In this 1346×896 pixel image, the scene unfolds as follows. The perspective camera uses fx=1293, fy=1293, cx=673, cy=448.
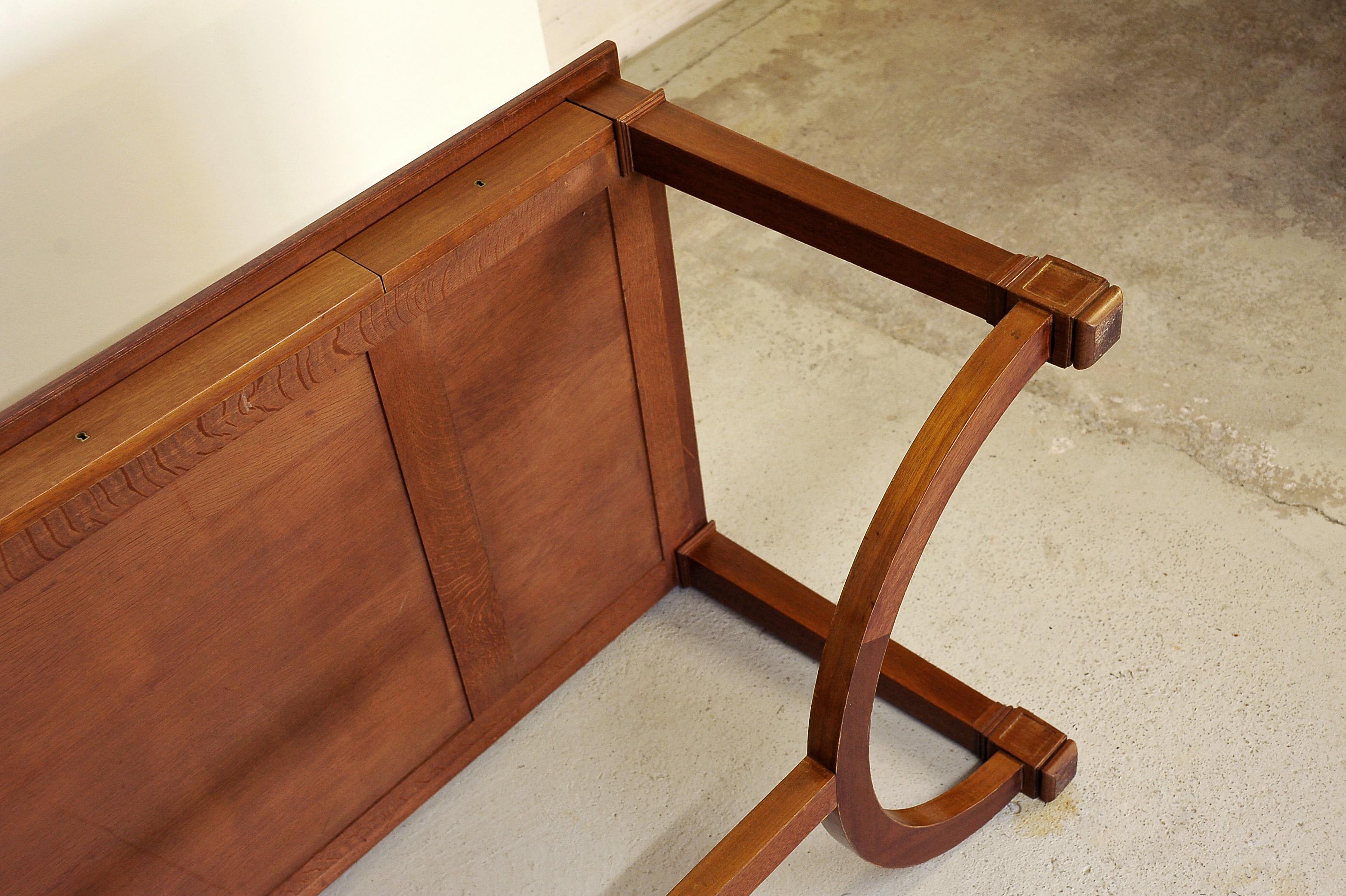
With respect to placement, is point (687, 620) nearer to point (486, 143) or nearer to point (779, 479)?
point (779, 479)

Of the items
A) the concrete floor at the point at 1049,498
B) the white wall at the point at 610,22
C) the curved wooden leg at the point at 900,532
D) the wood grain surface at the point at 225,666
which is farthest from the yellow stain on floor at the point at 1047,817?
the white wall at the point at 610,22

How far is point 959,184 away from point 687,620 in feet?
4.58

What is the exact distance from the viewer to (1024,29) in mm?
3588

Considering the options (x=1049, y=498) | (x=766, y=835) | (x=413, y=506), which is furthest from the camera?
(x=1049, y=498)

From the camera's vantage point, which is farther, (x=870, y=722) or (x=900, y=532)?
(x=870, y=722)

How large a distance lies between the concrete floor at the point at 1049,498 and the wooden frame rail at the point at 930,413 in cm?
24

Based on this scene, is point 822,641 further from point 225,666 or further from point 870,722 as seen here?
point 225,666

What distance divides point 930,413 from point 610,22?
236 centimetres

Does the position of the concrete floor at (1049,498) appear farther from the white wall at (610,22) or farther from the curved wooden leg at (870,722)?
the white wall at (610,22)

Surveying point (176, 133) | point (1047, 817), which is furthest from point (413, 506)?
point (1047, 817)

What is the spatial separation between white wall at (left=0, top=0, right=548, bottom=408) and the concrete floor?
2.95ft

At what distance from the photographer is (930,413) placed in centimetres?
153

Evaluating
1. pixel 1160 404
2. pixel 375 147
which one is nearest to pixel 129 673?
pixel 375 147

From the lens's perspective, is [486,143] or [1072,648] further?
[1072,648]
